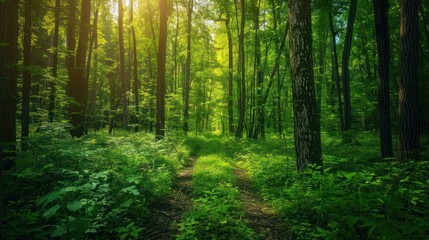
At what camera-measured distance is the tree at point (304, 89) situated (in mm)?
5516

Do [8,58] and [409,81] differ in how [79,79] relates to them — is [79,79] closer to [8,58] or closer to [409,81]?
[8,58]

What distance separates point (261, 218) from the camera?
4.55 meters

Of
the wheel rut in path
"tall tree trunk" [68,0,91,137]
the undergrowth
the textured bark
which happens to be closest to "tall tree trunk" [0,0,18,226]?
the textured bark

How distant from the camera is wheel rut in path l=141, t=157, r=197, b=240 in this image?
385 cm

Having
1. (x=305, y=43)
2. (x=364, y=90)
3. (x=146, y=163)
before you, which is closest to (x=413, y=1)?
(x=305, y=43)

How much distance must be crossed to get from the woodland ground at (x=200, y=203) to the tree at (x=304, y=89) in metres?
0.47

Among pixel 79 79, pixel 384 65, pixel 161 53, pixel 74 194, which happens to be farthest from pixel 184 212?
pixel 161 53

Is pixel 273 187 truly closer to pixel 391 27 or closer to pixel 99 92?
pixel 391 27

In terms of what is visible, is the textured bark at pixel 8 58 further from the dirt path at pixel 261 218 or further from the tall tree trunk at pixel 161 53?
the tall tree trunk at pixel 161 53

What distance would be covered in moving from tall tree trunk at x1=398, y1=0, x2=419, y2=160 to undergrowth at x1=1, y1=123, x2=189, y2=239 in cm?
690

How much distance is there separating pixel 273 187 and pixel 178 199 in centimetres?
246

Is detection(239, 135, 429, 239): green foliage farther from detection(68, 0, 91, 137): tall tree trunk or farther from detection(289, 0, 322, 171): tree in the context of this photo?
detection(68, 0, 91, 137): tall tree trunk

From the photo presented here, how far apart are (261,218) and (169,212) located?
184 cm

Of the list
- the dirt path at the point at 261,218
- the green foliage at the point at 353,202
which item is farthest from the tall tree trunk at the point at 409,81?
the dirt path at the point at 261,218
